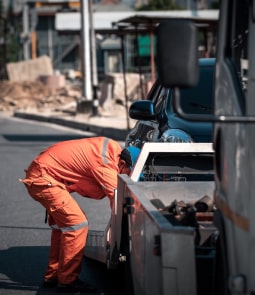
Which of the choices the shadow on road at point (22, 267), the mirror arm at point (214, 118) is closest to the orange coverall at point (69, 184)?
the shadow on road at point (22, 267)

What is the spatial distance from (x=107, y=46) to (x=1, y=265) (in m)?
73.0

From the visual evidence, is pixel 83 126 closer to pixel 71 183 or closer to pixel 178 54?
pixel 71 183

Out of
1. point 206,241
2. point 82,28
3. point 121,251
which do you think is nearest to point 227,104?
point 206,241

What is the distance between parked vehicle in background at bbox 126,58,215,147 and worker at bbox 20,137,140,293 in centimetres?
308

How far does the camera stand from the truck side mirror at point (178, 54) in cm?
482

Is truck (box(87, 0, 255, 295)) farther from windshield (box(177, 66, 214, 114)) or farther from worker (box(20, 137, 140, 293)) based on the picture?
windshield (box(177, 66, 214, 114))

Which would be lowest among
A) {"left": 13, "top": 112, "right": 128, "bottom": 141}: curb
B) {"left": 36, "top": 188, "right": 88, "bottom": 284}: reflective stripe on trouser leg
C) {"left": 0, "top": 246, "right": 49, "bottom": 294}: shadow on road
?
{"left": 13, "top": 112, "right": 128, "bottom": 141}: curb

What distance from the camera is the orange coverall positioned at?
7684 millimetres

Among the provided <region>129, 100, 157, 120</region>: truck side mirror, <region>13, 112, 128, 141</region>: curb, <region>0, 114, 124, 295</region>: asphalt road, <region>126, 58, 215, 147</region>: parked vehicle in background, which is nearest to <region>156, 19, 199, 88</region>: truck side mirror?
<region>0, 114, 124, 295</region>: asphalt road

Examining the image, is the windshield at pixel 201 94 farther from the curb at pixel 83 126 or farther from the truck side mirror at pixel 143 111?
the curb at pixel 83 126

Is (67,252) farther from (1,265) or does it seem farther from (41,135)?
(41,135)

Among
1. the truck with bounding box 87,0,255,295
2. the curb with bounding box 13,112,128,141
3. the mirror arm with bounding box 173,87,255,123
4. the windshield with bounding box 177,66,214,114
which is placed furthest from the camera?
the curb with bounding box 13,112,128,141

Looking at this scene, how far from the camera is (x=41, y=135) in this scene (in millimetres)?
27969

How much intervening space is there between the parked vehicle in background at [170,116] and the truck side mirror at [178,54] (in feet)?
19.3
